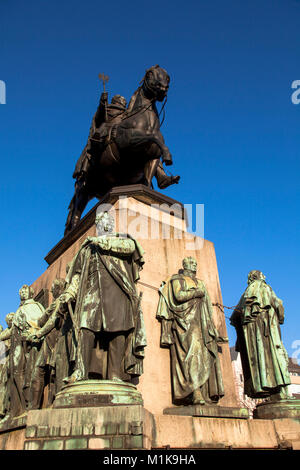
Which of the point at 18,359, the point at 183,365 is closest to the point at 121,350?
the point at 183,365

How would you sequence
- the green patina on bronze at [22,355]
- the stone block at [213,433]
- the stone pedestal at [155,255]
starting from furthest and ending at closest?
the green patina on bronze at [22,355] < the stone pedestal at [155,255] < the stone block at [213,433]

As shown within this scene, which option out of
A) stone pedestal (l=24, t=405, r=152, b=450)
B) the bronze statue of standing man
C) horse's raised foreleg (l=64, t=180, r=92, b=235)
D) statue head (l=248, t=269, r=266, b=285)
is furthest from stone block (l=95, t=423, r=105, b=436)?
horse's raised foreleg (l=64, t=180, r=92, b=235)

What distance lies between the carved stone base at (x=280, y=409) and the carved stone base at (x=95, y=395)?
2.43 metres

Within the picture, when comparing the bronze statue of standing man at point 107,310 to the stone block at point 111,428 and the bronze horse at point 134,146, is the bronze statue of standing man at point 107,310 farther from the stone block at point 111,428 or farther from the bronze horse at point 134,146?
the bronze horse at point 134,146

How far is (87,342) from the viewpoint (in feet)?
16.4

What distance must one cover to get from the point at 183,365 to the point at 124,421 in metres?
1.90

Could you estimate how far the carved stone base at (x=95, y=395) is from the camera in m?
4.39

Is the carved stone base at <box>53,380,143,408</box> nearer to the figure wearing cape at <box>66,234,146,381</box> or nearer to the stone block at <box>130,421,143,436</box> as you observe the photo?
the figure wearing cape at <box>66,234,146,381</box>

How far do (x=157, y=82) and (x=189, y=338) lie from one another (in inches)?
210

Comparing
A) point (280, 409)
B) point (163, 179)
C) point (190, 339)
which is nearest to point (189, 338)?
point (190, 339)

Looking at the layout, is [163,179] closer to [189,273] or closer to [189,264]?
[189,264]

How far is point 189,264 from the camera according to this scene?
6832mm

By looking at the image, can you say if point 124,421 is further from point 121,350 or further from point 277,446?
point 277,446

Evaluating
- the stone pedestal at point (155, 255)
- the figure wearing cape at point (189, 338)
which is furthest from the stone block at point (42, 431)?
the figure wearing cape at point (189, 338)
